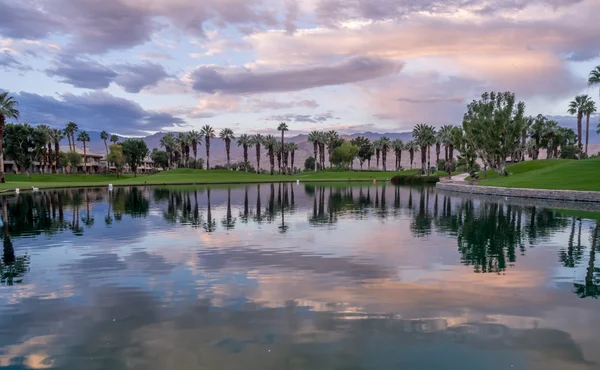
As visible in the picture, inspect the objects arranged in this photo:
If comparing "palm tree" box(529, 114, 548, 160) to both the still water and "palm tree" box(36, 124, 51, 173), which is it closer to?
the still water

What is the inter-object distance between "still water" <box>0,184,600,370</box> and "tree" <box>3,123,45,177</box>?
131715 mm

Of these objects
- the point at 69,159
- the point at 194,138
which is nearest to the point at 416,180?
the point at 194,138

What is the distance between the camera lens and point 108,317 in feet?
42.4

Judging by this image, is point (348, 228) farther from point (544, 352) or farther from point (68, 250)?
point (544, 352)

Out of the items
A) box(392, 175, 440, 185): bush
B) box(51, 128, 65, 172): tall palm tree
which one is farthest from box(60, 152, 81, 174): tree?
box(392, 175, 440, 185): bush

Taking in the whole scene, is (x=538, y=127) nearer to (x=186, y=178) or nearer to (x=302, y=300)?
(x=186, y=178)

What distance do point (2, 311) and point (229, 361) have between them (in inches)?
342

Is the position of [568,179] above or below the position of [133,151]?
below

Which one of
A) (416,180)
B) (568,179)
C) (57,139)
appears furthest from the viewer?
(57,139)

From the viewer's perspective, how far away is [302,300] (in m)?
14.3

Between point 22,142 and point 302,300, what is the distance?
510ft

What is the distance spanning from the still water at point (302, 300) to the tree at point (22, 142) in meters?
132

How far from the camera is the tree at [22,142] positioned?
136125 mm

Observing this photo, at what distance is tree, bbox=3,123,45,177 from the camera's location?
136 m
